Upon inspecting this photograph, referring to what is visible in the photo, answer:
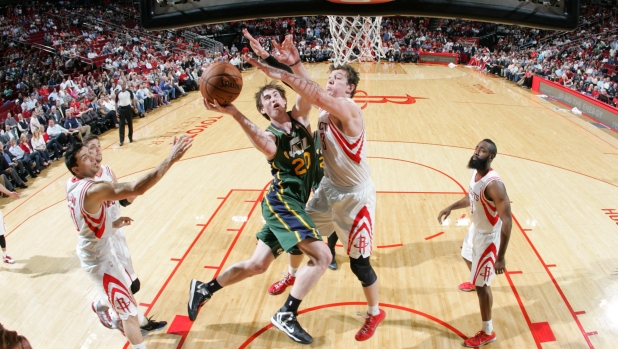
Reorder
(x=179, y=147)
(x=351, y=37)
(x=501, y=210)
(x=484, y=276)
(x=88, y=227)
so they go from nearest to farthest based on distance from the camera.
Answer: (x=179, y=147) → (x=88, y=227) → (x=501, y=210) → (x=484, y=276) → (x=351, y=37)

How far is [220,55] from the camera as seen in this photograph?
24047 millimetres

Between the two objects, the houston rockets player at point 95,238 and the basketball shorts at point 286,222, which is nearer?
the houston rockets player at point 95,238

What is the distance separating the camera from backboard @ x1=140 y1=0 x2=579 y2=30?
397 centimetres

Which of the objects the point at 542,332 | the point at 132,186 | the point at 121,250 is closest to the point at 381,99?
the point at 542,332

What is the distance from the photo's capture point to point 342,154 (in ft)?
13.3

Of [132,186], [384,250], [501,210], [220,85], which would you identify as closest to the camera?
[132,186]

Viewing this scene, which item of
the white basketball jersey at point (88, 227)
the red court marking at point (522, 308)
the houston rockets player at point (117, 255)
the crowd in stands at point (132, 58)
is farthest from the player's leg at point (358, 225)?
the crowd in stands at point (132, 58)

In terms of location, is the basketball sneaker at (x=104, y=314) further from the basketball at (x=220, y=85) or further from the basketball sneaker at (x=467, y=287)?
the basketball sneaker at (x=467, y=287)

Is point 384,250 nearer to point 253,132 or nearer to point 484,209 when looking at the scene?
point 484,209

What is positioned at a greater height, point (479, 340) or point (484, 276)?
point (484, 276)

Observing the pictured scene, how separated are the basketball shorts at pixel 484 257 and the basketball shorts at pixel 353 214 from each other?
3.08 ft

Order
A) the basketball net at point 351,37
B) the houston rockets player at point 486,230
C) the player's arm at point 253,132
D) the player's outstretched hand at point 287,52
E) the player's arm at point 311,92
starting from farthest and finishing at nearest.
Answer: the basketball net at point 351,37 → the player's outstretched hand at point 287,52 → the houston rockets player at point 486,230 → the player's arm at point 253,132 → the player's arm at point 311,92

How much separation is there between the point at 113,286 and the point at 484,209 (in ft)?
10.5

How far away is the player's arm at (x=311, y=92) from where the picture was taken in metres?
3.44
